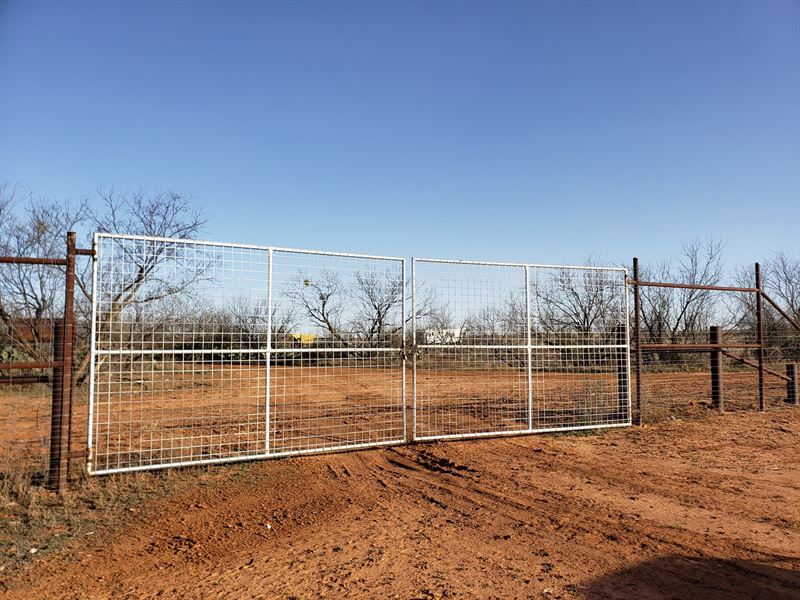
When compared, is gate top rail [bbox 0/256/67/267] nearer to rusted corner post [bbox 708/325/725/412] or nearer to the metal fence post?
the metal fence post

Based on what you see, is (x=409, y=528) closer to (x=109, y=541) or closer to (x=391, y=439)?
(x=109, y=541)

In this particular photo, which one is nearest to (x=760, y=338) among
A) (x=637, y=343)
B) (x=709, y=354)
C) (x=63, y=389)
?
(x=709, y=354)

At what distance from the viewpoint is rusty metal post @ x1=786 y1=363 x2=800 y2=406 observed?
11.1 metres

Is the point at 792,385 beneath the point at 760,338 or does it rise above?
beneath

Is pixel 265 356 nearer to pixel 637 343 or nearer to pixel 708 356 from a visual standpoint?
pixel 637 343

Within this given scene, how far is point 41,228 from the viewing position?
13.5 meters

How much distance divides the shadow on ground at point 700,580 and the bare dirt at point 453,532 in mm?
13

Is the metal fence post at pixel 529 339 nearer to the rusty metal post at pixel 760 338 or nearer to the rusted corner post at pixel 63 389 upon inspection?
the rusty metal post at pixel 760 338

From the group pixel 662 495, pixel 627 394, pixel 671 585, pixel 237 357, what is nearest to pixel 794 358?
pixel 627 394

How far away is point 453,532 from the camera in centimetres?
427

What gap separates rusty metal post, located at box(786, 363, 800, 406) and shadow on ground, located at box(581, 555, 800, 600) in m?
9.32

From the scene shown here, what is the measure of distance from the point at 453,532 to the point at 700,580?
1751 millimetres

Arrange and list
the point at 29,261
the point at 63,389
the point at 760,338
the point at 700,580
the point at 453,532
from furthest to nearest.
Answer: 1. the point at 760,338
2. the point at 63,389
3. the point at 29,261
4. the point at 453,532
5. the point at 700,580

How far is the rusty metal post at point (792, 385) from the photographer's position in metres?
11.1
